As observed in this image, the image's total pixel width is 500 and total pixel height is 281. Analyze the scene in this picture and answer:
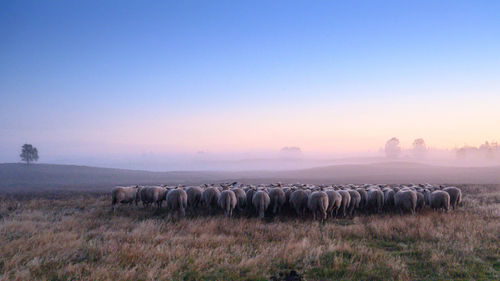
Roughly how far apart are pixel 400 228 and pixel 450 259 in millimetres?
3464

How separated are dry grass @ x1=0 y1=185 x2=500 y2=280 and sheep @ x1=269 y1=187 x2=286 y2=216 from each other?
352 centimetres

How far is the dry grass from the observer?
6.27 metres

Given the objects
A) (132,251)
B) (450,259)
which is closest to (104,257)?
(132,251)

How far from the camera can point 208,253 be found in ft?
24.5

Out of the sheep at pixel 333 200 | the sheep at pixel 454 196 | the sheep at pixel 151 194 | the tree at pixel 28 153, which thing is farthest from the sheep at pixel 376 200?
the tree at pixel 28 153

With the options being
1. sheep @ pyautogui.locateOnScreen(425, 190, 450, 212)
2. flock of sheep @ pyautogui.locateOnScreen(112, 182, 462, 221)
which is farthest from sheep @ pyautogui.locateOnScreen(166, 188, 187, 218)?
sheep @ pyautogui.locateOnScreen(425, 190, 450, 212)

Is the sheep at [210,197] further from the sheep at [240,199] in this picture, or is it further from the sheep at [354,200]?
the sheep at [354,200]

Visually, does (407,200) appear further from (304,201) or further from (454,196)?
(304,201)

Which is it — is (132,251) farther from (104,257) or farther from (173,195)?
(173,195)

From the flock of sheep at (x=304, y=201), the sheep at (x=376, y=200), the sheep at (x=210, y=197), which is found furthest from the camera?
the sheep at (x=376, y=200)

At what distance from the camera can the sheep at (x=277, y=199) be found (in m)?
14.6

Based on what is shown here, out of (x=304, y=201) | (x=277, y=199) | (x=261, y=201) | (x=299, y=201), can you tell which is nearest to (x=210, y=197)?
(x=261, y=201)

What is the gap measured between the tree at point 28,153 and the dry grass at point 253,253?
334 ft

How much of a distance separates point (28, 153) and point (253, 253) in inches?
4369
